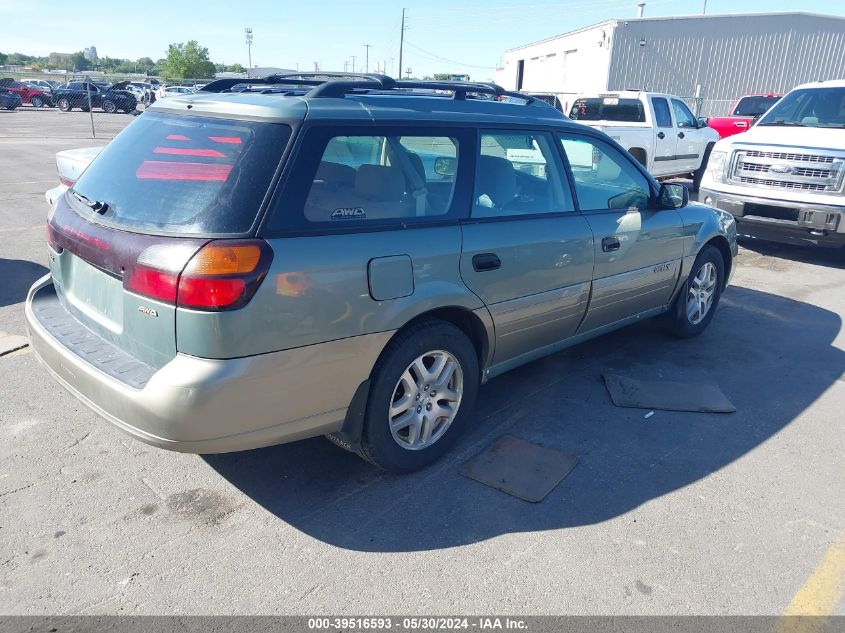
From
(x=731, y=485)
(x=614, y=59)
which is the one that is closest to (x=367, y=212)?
(x=731, y=485)

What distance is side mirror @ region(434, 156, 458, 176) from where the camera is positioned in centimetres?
337

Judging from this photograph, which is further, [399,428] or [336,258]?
[399,428]

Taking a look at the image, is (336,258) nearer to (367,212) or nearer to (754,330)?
(367,212)

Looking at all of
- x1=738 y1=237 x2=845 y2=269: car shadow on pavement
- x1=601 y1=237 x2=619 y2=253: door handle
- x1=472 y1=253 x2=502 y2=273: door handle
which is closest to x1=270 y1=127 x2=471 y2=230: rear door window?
x1=472 y1=253 x2=502 y2=273: door handle

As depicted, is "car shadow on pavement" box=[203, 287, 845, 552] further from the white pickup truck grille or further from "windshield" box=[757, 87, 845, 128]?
"windshield" box=[757, 87, 845, 128]

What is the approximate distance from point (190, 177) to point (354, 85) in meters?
0.95

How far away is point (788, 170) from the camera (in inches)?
318

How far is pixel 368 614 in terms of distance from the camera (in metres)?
2.46

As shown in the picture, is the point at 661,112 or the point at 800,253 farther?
the point at 661,112

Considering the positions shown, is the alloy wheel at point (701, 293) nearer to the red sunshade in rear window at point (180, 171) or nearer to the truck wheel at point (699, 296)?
the truck wheel at point (699, 296)

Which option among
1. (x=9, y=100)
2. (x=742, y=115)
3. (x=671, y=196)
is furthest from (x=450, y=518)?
(x=9, y=100)

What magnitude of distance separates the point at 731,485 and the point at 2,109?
142 feet

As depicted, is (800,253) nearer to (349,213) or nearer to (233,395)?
(349,213)

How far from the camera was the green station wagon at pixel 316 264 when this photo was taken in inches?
101
